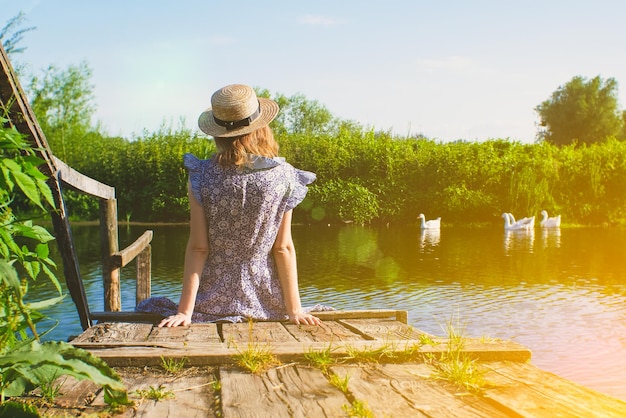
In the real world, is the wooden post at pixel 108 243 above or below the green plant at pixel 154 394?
above

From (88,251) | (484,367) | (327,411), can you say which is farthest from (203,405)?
(88,251)

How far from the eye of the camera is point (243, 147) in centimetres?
346

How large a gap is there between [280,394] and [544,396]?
747 millimetres

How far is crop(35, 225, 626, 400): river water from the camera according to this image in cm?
714

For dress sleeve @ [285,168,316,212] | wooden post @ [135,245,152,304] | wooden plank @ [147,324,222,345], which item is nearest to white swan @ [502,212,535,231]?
wooden post @ [135,245,152,304]

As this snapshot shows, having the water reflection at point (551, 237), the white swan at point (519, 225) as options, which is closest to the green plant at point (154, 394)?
the water reflection at point (551, 237)

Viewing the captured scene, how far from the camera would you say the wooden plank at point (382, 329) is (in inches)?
121

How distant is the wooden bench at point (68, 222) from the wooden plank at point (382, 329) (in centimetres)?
97

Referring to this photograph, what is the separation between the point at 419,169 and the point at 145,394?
59.8ft

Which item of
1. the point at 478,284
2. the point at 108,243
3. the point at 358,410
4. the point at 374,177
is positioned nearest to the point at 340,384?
the point at 358,410

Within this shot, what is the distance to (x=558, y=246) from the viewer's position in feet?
48.9

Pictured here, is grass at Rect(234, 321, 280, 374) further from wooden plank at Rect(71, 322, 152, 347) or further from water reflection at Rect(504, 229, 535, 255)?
water reflection at Rect(504, 229, 535, 255)

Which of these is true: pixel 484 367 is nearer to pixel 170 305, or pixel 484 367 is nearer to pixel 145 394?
pixel 145 394

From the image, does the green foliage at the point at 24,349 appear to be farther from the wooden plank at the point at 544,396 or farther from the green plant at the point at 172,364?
the wooden plank at the point at 544,396
